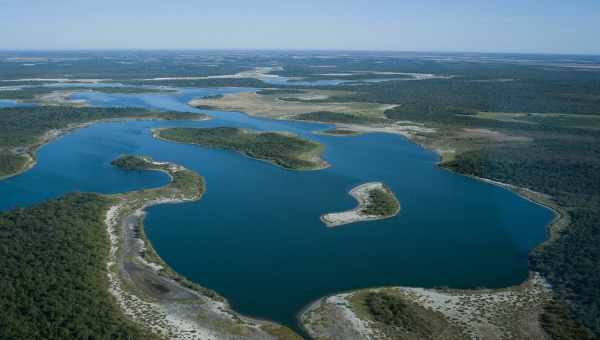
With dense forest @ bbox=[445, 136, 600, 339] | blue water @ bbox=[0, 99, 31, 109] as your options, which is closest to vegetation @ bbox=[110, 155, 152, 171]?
dense forest @ bbox=[445, 136, 600, 339]

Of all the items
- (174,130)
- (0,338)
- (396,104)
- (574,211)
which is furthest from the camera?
(396,104)

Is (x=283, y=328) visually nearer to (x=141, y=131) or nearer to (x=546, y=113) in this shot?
(x=141, y=131)

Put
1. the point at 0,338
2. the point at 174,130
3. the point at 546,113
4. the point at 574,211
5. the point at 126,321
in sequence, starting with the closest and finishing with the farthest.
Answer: the point at 0,338, the point at 126,321, the point at 574,211, the point at 174,130, the point at 546,113

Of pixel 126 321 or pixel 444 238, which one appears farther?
pixel 444 238

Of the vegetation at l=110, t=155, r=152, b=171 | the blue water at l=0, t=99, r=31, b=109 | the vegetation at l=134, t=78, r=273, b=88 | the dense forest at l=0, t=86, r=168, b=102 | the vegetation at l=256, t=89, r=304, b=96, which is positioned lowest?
the vegetation at l=110, t=155, r=152, b=171

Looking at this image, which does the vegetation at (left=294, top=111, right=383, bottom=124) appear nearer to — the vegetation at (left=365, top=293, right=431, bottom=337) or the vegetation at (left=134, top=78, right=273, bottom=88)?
the vegetation at (left=134, top=78, right=273, bottom=88)

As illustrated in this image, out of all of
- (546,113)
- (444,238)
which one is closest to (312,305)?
(444,238)

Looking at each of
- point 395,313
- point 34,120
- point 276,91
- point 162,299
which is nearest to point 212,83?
point 276,91

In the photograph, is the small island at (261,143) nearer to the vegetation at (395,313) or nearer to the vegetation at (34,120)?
the vegetation at (34,120)
